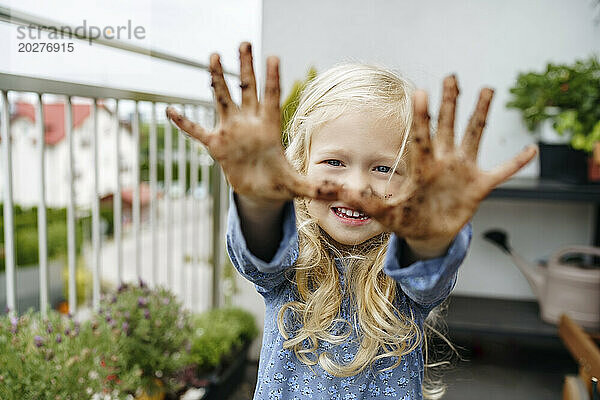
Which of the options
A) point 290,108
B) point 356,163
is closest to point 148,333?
point 290,108

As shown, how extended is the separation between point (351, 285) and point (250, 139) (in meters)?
0.38

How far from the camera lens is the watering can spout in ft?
8.51

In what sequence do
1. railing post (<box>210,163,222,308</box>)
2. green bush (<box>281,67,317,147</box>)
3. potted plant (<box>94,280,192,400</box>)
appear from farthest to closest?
railing post (<box>210,163,222,308</box>), potted plant (<box>94,280,192,400</box>), green bush (<box>281,67,317,147</box>)

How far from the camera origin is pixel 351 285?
2.72 feet

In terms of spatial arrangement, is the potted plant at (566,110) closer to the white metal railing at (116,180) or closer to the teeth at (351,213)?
the white metal railing at (116,180)

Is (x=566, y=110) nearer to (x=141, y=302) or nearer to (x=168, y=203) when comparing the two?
(x=168, y=203)

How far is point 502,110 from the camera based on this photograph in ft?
9.03

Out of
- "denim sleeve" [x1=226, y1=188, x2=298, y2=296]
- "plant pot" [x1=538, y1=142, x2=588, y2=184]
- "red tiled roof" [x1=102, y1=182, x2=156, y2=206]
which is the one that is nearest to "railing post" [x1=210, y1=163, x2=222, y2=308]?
"plant pot" [x1=538, y1=142, x2=588, y2=184]

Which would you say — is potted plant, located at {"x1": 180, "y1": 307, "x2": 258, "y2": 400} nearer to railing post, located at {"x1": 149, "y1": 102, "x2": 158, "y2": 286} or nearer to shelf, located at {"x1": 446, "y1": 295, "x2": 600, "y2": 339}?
railing post, located at {"x1": 149, "y1": 102, "x2": 158, "y2": 286}

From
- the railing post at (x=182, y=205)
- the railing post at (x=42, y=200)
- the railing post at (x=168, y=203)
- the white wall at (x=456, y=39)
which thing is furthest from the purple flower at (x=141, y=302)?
the white wall at (x=456, y=39)

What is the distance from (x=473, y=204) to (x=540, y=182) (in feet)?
7.22

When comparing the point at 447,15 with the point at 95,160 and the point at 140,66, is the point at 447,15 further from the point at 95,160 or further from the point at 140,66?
the point at 95,160

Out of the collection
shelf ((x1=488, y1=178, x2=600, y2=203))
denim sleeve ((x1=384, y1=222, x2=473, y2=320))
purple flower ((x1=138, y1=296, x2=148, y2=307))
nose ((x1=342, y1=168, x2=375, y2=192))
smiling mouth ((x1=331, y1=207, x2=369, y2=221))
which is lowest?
purple flower ((x1=138, y1=296, x2=148, y2=307))

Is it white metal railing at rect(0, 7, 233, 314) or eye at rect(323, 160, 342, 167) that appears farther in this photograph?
white metal railing at rect(0, 7, 233, 314)
